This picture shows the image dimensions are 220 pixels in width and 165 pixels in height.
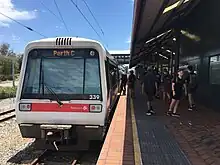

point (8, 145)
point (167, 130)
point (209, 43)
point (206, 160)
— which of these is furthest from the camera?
point (209, 43)

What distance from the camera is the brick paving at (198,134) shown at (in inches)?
206

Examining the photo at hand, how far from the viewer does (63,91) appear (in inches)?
273

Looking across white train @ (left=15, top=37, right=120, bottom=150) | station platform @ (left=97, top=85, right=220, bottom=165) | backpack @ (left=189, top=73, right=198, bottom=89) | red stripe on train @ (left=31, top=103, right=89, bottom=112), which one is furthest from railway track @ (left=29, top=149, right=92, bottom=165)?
backpack @ (left=189, top=73, right=198, bottom=89)

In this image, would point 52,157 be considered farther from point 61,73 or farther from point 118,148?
point 118,148

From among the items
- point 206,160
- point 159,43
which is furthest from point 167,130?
point 159,43

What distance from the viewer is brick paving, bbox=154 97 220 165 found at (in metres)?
5.23

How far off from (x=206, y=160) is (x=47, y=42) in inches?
171

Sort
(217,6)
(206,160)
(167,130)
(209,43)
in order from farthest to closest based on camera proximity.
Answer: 1. (209,43)
2. (217,6)
3. (167,130)
4. (206,160)

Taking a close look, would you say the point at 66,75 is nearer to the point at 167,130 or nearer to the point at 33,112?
the point at 33,112

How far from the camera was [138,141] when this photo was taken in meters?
6.20

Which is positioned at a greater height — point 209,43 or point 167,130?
point 209,43

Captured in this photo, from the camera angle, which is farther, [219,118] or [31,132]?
[219,118]

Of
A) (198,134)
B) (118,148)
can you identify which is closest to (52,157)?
(118,148)

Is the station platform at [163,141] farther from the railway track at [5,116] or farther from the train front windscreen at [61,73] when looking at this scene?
the railway track at [5,116]
